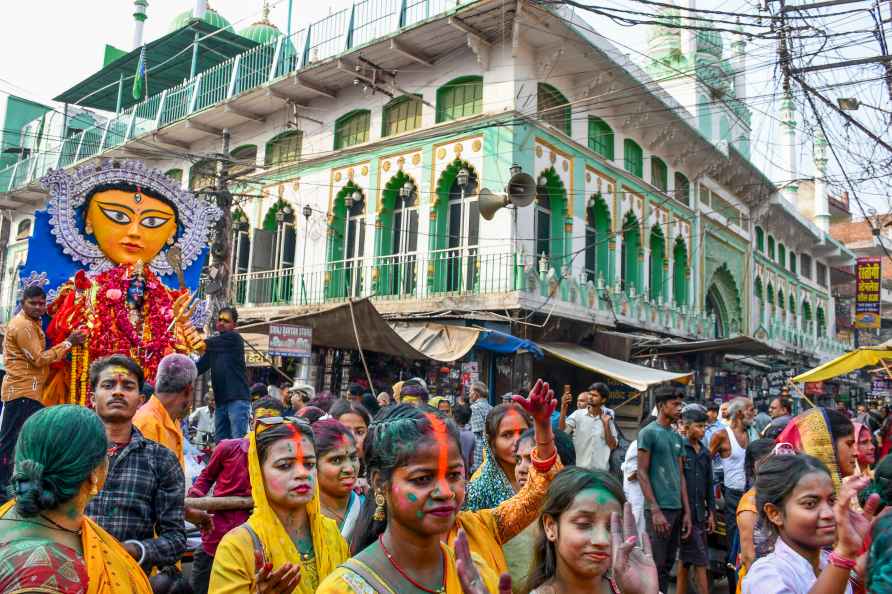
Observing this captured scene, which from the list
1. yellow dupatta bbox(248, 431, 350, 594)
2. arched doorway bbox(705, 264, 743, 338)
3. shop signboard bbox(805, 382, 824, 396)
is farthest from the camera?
shop signboard bbox(805, 382, 824, 396)

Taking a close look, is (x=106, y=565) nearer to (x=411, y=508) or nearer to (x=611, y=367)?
(x=411, y=508)

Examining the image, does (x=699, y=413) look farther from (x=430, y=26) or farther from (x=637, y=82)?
(x=637, y=82)

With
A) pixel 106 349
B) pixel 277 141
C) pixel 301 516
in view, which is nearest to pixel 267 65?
pixel 277 141

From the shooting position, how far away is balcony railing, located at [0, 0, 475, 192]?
1462 centimetres

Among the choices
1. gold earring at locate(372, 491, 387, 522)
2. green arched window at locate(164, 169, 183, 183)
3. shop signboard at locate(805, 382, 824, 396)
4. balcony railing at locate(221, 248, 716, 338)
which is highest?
green arched window at locate(164, 169, 183, 183)

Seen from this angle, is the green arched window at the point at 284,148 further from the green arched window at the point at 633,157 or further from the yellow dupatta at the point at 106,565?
the yellow dupatta at the point at 106,565

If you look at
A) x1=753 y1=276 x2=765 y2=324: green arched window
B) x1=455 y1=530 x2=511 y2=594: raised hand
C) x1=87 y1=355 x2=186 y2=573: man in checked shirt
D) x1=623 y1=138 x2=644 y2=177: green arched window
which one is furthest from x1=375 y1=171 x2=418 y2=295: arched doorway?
x1=753 y1=276 x2=765 y2=324: green arched window

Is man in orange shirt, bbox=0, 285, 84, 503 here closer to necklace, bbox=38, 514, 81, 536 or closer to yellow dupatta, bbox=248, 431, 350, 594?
yellow dupatta, bbox=248, 431, 350, 594

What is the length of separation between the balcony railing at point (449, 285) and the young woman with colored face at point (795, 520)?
10.3 metres

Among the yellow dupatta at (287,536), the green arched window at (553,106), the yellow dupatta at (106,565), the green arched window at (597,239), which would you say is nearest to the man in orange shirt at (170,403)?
the yellow dupatta at (287,536)

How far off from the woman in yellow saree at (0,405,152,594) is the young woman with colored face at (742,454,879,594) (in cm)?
225

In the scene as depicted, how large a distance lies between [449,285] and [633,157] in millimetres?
6922

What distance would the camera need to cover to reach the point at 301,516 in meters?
2.99

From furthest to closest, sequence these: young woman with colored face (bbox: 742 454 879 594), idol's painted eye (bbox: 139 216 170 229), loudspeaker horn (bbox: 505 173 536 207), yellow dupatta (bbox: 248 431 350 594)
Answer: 1. loudspeaker horn (bbox: 505 173 536 207)
2. idol's painted eye (bbox: 139 216 170 229)
3. yellow dupatta (bbox: 248 431 350 594)
4. young woman with colored face (bbox: 742 454 879 594)
